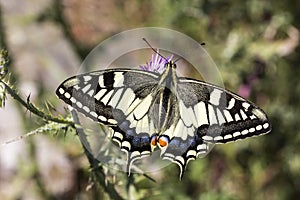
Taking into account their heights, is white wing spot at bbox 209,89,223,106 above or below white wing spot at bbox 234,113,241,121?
above

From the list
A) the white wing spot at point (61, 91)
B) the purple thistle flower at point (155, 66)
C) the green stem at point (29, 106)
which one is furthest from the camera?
the purple thistle flower at point (155, 66)

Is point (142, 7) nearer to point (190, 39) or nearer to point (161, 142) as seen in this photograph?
point (190, 39)

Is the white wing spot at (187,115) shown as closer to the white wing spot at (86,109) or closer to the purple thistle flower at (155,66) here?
the purple thistle flower at (155,66)

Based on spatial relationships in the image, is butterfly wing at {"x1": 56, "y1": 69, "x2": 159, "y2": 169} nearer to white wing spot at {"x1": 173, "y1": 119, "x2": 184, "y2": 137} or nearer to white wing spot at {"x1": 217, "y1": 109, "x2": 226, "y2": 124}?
white wing spot at {"x1": 173, "y1": 119, "x2": 184, "y2": 137}

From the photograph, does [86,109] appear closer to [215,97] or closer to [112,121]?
[112,121]

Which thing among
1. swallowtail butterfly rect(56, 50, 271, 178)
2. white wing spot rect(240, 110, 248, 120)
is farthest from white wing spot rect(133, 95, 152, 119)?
white wing spot rect(240, 110, 248, 120)

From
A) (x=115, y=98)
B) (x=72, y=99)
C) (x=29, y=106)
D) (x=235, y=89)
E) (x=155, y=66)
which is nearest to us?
(x=29, y=106)

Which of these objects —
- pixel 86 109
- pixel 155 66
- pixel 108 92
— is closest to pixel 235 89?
pixel 155 66

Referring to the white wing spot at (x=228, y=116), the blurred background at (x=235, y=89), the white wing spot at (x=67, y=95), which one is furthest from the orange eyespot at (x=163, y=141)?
the blurred background at (x=235, y=89)

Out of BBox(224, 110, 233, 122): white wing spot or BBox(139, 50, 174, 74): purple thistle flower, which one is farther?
BBox(139, 50, 174, 74): purple thistle flower
